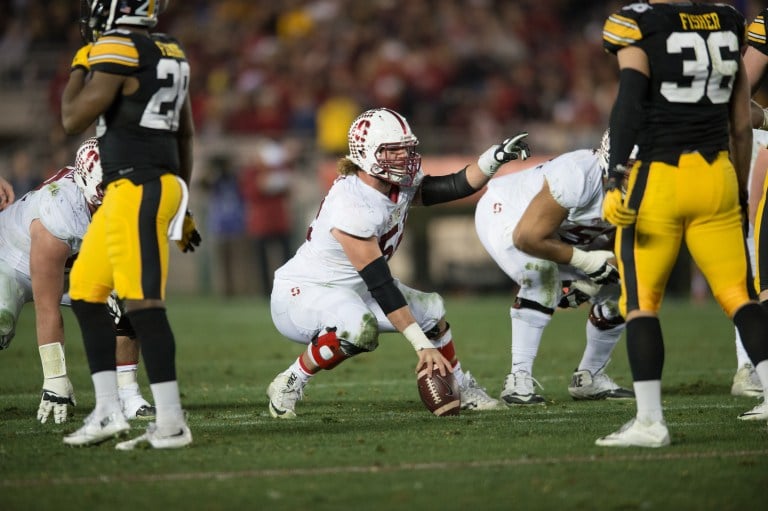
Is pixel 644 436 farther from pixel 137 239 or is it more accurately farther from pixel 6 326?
pixel 6 326

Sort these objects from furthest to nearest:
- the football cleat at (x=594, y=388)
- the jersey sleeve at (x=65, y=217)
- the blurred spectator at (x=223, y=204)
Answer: the blurred spectator at (x=223, y=204) → the football cleat at (x=594, y=388) → the jersey sleeve at (x=65, y=217)

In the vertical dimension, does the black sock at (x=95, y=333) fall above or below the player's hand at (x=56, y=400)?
above

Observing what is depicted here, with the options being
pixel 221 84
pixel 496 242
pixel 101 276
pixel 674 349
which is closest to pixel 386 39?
pixel 221 84

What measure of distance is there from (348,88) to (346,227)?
1074cm

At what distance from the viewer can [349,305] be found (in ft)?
18.9

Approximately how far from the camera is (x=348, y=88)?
16.1 metres

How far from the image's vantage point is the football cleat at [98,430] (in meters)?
4.75

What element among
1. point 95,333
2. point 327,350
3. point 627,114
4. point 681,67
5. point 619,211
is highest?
point 681,67

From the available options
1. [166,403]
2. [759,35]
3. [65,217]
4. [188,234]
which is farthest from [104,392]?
[759,35]

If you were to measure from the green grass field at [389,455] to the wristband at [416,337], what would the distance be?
36 centimetres

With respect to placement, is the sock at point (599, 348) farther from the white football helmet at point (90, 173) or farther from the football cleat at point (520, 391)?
the white football helmet at point (90, 173)

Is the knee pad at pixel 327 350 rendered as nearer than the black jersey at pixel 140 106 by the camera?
No

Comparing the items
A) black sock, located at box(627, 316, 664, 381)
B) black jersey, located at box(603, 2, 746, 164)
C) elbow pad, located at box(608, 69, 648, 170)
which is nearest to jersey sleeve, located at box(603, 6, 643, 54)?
black jersey, located at box(603, 2, 746, 164)

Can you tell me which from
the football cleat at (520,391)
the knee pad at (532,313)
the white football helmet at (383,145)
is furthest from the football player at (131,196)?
the knee pad at (532,313)
